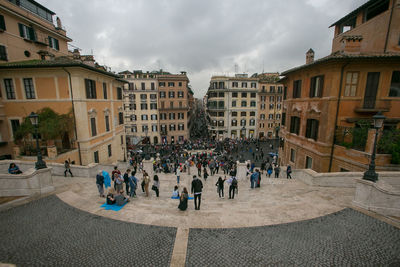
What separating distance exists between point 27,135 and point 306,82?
26.0 metres

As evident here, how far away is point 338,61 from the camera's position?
13.4m

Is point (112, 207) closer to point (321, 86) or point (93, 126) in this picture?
point (93, 126)

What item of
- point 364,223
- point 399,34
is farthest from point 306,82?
point 364,223

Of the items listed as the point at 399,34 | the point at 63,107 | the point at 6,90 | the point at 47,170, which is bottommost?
the point at 47,170

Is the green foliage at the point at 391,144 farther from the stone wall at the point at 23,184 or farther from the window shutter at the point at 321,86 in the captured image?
the stone wall at the point at 23,184

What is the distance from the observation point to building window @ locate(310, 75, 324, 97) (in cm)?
1466

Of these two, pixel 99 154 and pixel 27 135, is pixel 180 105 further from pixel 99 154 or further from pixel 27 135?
pixel 27 135

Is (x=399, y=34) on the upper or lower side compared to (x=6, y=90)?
→ upper

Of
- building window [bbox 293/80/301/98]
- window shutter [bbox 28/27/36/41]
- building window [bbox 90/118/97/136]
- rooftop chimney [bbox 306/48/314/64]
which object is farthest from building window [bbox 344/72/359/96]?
window shutter [bbox 28/27/36/41]

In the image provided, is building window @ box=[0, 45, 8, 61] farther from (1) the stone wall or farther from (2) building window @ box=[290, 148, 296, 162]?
(2) building window @ box=[290, 148, 296, 162]

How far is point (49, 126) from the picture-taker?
15.7 metres

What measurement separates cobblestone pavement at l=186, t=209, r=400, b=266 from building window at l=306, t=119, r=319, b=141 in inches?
390

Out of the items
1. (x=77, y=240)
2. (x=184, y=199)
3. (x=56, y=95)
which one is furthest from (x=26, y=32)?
(x=184, y=199)

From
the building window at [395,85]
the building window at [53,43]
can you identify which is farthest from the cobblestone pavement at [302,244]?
the building window at [53,43]
